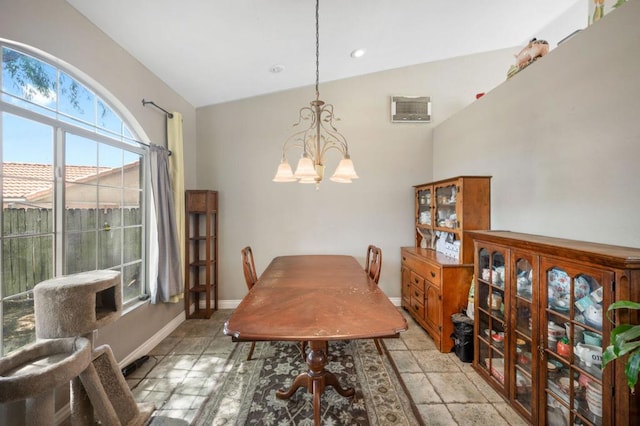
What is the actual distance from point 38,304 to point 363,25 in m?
2.99

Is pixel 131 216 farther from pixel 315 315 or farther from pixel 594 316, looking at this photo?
pixel 594 316

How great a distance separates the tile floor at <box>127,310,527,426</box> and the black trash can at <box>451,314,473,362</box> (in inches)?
2.8

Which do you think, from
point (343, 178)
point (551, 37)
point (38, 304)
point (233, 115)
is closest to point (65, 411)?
point (38, 304)

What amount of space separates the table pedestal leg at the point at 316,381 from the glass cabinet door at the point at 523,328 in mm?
1092

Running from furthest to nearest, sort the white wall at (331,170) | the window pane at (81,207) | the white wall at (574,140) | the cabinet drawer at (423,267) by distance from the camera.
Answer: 1. the white wall at (331,170)
2. the cabinet drawer at (423,267)
3. the window pane at (81,207)
4. the white wall at (574,140)

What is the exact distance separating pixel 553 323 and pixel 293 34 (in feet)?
9.16

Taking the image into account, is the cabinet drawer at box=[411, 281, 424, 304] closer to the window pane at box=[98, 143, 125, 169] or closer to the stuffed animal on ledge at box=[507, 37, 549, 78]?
the stuffed animal on ledge at box=[507, 37, 549, 78]

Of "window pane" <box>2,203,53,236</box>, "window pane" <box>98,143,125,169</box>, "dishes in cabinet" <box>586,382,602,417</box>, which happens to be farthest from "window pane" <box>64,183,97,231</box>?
"dishes in cabinet" <box>586,382,602,417</box>

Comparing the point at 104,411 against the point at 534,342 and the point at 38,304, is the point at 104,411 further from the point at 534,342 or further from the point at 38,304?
the point at 534,342

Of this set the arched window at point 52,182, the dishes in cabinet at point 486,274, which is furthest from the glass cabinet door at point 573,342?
the arched window at point 52,182

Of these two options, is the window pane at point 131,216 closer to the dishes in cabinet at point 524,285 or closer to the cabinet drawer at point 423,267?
the cabinet drawer at point 423,267

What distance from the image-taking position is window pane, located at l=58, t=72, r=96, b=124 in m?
1.76

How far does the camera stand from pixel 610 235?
56.4 inches

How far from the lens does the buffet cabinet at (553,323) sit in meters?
1.13
